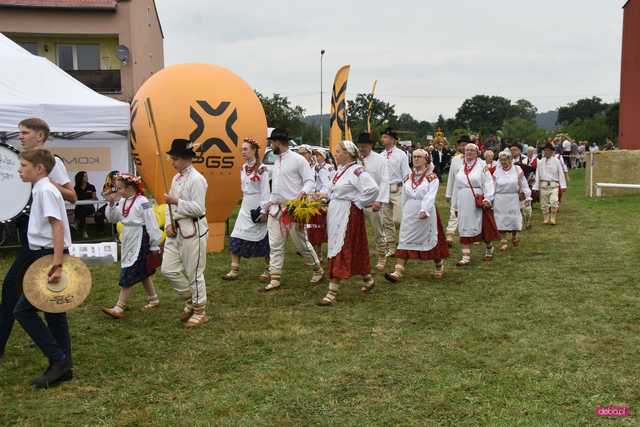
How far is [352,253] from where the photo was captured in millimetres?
6461

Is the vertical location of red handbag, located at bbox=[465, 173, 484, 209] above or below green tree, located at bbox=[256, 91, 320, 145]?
below

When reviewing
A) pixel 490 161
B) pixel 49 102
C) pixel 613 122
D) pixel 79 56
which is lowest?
pixel 490 161

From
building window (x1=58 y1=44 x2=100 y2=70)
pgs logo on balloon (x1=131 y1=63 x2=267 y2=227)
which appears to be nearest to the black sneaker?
pgs logo on balloon (x1=131 y1=63 x2=267 y2=227)

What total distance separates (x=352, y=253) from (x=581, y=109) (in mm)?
95328

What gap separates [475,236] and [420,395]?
15.3ft

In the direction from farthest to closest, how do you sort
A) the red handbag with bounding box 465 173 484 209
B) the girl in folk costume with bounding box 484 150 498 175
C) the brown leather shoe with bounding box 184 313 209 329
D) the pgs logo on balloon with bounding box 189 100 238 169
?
the girl in folk costume with bounding box 484 150 498 175, the pgs logo on balloon with bounding box 189 100 238 169, the red handbag with bounding box 465 173 484 209, the brown leather shoe with bounding box 184 313 209 329

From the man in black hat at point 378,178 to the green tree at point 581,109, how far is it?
88.9m

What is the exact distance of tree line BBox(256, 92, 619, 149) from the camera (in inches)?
1697

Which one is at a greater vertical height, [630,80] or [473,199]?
[630,80]

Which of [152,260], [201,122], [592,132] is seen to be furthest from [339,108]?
[592,132]

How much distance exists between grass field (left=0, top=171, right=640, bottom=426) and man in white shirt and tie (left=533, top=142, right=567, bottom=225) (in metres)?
4.75

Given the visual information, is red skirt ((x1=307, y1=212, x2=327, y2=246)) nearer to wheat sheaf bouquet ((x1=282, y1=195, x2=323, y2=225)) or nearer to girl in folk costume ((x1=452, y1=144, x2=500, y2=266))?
wheat sheaf bouquet ((x1=282, y1=195, x2=323, y2=225))

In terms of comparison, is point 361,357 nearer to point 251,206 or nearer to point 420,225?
point 420,225

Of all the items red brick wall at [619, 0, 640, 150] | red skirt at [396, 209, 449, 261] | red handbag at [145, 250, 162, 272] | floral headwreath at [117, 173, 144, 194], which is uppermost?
red brick wall at [619, 0, 640, 150]
